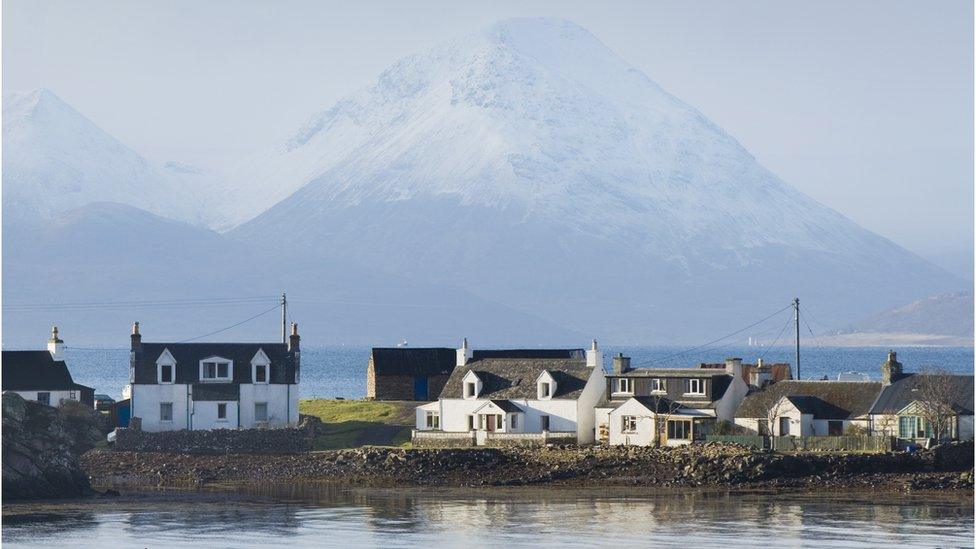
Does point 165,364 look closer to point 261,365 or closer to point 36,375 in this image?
point 261,365

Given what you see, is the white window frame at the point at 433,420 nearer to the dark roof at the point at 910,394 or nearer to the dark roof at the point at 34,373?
the dark roof at the point at 34,373

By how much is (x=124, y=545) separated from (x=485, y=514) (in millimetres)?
17227

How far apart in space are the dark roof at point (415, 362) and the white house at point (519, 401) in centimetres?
1360

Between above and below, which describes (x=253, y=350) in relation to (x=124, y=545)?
above

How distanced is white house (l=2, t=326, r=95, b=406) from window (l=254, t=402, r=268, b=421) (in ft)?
35.8

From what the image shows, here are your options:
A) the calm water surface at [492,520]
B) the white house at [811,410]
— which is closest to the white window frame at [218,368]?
the calm water surface at [492,520]

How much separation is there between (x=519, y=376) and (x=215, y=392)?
1847 centimetres

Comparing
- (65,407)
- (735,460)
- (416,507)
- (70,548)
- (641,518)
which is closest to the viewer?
(70,548)

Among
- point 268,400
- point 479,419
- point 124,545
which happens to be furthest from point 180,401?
point 124,545

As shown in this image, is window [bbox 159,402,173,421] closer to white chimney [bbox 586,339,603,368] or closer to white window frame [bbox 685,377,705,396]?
white chimney [bbox 586,339,603,368]

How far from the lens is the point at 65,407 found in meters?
112

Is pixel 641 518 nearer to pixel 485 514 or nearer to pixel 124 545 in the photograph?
pixel 485 514

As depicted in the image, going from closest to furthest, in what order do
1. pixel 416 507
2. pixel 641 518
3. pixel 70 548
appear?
pixel 70 548 < pixel 641 518 < pixel 416 507

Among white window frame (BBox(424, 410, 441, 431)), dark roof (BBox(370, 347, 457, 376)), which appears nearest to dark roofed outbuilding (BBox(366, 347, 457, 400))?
dark roof (BBox(370, 347, 457, 376))
